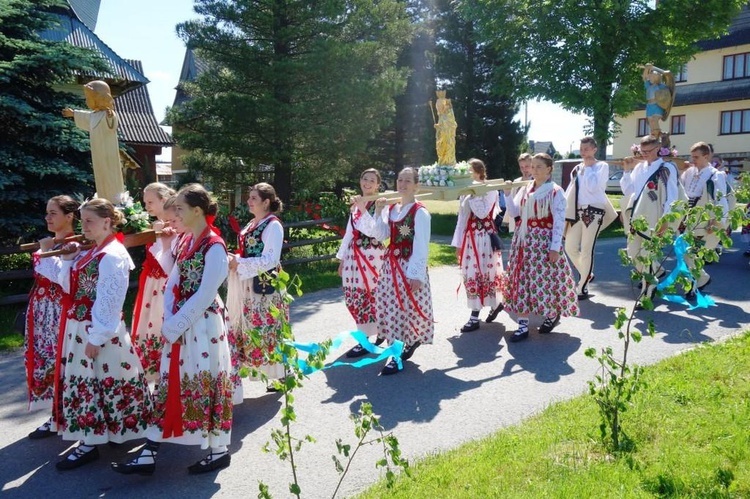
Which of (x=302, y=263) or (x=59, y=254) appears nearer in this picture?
(x=59, y=254)

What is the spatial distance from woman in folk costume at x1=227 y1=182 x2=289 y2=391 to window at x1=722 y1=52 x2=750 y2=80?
3807 centimetres

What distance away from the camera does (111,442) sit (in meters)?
4.57

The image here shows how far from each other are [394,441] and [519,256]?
4.74 meters

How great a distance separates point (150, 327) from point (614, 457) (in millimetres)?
3671

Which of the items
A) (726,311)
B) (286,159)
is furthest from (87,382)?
(286,159)

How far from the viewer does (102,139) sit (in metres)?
6.28

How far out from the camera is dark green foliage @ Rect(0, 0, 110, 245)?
9344 millimetres

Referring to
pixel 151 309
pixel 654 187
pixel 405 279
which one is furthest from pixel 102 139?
pixel 654 187

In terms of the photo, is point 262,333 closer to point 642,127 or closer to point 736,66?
point 736,66

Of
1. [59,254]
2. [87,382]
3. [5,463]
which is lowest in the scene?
A: [5,463]

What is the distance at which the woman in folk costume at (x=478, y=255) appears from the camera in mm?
7766

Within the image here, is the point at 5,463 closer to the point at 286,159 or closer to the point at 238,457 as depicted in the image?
the point at 238,457

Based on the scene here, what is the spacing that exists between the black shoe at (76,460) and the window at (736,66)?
4004 cm

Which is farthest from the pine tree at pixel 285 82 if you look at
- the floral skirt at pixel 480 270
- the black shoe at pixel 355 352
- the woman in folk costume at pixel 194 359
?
the woman in folk costume at pixel 194 359
